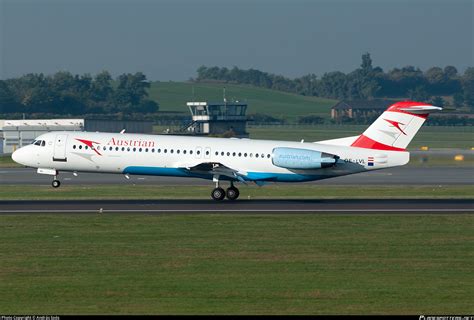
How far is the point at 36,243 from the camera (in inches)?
1105

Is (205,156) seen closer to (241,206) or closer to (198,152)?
(198,152)

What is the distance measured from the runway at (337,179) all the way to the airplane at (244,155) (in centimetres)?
1198

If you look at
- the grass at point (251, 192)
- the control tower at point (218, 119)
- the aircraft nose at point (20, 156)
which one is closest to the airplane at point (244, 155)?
the aircraft nose at point (20, 156)

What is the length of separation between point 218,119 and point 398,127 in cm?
7328

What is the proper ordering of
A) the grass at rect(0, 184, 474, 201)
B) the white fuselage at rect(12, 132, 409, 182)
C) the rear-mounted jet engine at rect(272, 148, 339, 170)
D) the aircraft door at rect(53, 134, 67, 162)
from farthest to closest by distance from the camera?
the grass at rect(0, 184, 474, 201), the aircraft door at rect(53, 134, 67, 162), the white fuselage at rect(12, 132, 409, 182), the rear-mounted jet engine at rect(272, 148, 339, 170)

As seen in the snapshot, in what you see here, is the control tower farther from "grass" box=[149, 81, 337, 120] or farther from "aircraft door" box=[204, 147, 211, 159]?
"aircraft door" box=[204, 147, 211, 159]

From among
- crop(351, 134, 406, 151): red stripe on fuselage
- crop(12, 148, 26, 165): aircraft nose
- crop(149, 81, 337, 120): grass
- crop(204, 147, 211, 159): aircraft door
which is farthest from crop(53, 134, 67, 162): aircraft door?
crop(149, 81, 337, 120): grass

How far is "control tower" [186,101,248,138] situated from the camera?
113250 mm

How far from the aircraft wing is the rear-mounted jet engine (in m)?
1.86

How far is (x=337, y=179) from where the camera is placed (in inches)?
2405

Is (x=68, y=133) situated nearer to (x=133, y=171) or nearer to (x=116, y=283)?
(x=133, y=171)

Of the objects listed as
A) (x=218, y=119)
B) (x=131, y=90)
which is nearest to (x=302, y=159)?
(x=218, y=119)

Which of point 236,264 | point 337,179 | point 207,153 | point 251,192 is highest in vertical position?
point 207,153

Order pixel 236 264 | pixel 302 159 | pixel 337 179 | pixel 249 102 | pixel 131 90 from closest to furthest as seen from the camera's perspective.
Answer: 1. pixel 236 264
2. pixel 302 159
3. pixel 337 179
4. pixel 131 90
5. pixel 249 102
